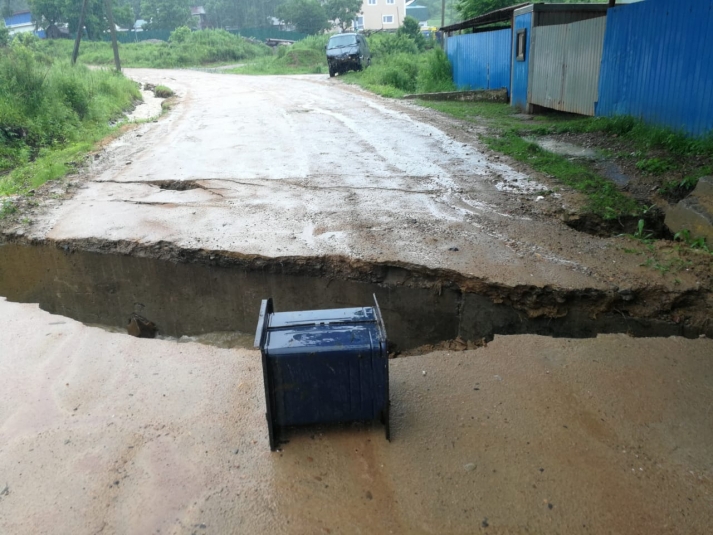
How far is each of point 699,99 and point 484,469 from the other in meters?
6.66

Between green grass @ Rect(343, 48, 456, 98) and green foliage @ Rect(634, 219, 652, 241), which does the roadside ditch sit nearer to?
green foliage @ Rect(634, 219, 652, 241)

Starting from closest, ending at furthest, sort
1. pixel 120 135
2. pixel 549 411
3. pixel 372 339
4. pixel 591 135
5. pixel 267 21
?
1. pixel 372 339
2. pixel 549 411
3. pixel 591 135
4. pixel 120 135
5. pixel 267 21

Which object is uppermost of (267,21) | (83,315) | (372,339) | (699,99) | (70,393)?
(267,21)

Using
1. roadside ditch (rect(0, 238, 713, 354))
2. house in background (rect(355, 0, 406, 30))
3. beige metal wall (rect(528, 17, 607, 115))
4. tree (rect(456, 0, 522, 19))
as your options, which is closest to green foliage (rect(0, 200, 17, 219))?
roadside ditch (rect(0, 238, 713, 354))

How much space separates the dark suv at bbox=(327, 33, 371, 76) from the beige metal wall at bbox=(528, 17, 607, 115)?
11503 millimetres

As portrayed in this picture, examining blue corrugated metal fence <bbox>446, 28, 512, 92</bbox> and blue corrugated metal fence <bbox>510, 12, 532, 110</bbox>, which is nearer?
blue corrugated metal fence <bbox>510, 12, 532, 110</bbox>

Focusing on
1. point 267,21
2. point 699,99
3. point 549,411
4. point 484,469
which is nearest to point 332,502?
point 484,469

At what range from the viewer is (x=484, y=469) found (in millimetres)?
2520

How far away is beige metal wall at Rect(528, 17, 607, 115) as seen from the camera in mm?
9742

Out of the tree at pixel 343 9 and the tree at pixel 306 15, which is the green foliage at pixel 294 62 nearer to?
the tree at pixel 306 15

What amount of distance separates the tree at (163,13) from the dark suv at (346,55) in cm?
4285

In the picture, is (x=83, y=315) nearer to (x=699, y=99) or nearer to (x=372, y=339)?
(x=372, y=339)

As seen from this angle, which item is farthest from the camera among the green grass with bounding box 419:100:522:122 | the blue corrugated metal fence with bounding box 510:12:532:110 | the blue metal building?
the blue metal building

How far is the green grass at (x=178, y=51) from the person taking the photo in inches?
1435
